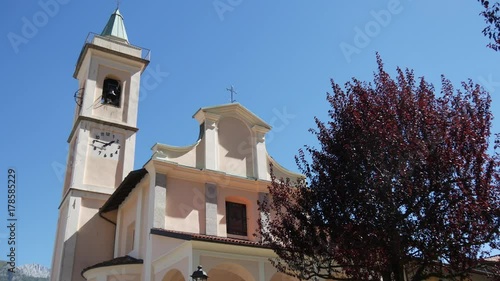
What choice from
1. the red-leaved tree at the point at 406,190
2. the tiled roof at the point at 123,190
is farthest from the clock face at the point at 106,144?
the red-leaved tree at the point at 406,190

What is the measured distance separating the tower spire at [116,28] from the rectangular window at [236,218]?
548 inches

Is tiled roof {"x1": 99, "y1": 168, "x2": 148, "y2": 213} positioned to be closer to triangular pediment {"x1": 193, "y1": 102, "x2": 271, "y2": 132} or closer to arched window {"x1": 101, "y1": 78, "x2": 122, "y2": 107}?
triangular pediment {"x1": 193, "y1": 102, "x2": 271, "y2": 132}

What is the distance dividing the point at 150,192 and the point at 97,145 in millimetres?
7549

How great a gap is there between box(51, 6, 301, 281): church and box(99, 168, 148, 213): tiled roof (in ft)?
0.15

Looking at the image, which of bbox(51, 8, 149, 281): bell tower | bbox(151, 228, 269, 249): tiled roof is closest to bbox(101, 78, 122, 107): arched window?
bbox(51, 8, 149, 281): bell tower

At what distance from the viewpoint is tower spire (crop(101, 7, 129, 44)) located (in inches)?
1062

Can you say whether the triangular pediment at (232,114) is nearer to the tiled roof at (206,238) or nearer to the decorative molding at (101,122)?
the tiled roof at (206,238)

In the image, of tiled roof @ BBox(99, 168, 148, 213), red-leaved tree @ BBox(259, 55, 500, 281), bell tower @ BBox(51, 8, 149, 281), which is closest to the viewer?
red-leaved tree @ BBox(259, 55, 500, 281)

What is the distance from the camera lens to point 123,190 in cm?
1880

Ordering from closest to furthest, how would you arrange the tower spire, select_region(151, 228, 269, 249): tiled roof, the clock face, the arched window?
1. select_region(151, 228, 269, 249): tiled roof
2. the clock face
3. the arched window
4. the tower spire

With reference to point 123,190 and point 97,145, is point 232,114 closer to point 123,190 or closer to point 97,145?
point 123,190

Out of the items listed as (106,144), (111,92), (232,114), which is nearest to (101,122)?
(106,144)

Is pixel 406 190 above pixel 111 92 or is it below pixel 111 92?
below

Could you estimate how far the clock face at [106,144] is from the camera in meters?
22.5
